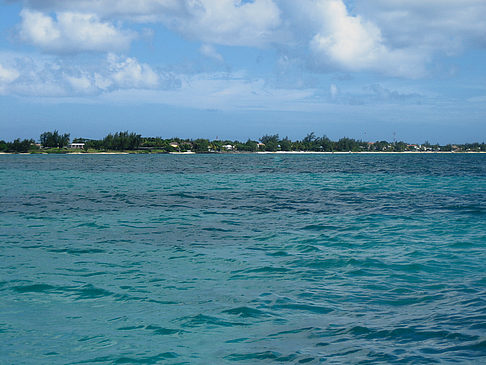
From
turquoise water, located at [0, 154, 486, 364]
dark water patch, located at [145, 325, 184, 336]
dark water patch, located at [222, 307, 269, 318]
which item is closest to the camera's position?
turquoise water, located at [0, 154, 486, 364]

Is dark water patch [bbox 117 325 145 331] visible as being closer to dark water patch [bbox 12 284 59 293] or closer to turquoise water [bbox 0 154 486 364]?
turquoise water [bbox 0 154 486 364]

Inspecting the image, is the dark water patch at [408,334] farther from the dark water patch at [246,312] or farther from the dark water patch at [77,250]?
the dark water patch at [77,250]

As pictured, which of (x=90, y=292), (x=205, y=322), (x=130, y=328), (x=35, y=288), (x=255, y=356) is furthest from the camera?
(x=35, y=288)

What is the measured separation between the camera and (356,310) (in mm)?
7859

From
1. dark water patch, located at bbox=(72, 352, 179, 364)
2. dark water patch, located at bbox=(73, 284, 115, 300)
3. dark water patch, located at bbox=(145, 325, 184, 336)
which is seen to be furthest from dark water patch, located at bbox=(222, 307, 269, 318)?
dark water patch, located at bbox=(73, 284, 115, 300)

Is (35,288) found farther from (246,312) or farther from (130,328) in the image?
(246,312)

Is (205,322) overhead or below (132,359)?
overhead

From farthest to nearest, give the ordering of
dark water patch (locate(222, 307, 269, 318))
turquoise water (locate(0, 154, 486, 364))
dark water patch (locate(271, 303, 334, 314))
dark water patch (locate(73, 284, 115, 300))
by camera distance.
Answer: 1. dark water patch (locate(73, 284, 115, 300))
2. dark water patch (locate(271, 303, 334, 314))
3. dark water patch (locate(222, 307, 269, 318))
4. turquoise water (locate(0, 154, 486, 364))

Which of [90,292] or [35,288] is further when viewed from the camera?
[35,288]

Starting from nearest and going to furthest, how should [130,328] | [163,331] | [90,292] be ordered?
[163,331] < [130,328] < [90,292]

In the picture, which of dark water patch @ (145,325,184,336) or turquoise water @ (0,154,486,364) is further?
dark water patch @ (145,325,184,336)

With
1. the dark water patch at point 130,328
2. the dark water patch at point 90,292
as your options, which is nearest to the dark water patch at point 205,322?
the dark water patch at point 130,328

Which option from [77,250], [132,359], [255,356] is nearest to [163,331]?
[132,359]

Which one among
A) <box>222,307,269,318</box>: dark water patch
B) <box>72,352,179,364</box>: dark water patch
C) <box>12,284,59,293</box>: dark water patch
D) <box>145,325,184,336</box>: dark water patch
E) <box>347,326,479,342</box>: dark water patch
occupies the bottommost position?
<box>72,352,179,364</box>: dark water patch
